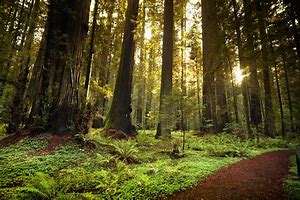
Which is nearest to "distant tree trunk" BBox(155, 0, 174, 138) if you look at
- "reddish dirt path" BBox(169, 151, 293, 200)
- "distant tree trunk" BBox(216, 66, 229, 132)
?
"distant tree trunk" BBox(216, 66, 229, 132)

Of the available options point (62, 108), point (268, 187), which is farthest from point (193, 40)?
point (268, 187)

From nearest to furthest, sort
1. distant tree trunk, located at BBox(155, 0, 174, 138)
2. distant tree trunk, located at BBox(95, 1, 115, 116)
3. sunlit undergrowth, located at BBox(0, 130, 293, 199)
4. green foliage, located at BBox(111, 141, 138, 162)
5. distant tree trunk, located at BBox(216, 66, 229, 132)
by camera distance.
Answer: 1. sunlit undergrowth, located at BBox(0, 130, 293, 199)
2. green foliage, located at BBox(111, 141, 138, 162)
3. distant tree trunk, located at BBox(155, 0, 174, 138)
4. distant tree trunk, located at BBox(95, 1, 115, 116)
5. distant tree trunk, located at BBox(216, 66, 229, 132)

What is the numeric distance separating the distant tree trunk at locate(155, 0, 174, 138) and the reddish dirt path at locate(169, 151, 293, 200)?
4476mm

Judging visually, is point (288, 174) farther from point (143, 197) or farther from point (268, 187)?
point (143, 197)

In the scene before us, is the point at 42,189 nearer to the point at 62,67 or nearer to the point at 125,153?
the point at 125,153

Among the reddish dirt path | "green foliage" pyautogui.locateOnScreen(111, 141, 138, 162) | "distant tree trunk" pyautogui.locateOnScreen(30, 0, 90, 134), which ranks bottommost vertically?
the reddish dirt path

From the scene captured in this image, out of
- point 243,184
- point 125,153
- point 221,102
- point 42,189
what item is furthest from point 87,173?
point 221,102

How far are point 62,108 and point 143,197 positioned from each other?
446cm

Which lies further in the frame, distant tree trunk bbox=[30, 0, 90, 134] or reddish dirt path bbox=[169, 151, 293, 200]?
distant tree trunk bbox=[30, 0, 90, 134]

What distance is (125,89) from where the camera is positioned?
10445 millimetres

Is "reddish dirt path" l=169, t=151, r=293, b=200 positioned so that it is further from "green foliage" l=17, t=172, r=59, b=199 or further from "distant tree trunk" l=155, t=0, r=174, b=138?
"distant tree trunk" l=155, t=0, r=174, b=138

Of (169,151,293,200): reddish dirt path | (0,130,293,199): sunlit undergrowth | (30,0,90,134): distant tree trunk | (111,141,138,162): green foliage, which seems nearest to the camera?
(0,130,293,199): sunlit undergrowth

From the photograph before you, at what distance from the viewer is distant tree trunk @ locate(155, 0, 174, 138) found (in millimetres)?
10469

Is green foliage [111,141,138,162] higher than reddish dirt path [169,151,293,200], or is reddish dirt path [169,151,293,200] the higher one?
green foliage [111,141,138,162]
